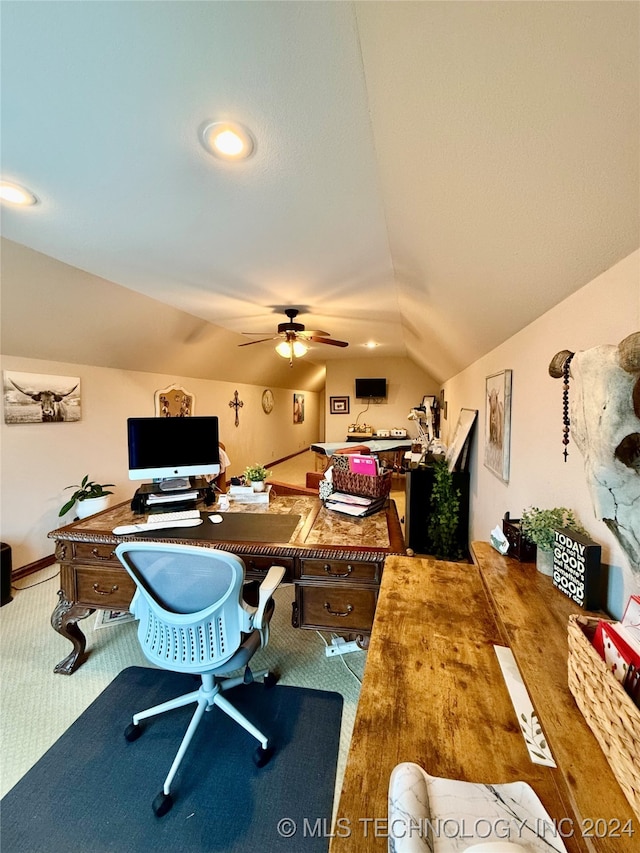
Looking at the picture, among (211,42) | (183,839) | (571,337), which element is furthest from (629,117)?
(183,839)

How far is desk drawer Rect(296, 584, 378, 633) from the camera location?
1.66 m

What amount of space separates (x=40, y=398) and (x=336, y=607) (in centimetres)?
343

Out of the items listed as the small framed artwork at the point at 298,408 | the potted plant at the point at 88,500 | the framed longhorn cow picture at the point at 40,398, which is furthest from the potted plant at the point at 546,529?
the small framed artwork at the point at 298,408

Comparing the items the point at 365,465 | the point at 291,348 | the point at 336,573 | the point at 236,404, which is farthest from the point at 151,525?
the point at 236,404

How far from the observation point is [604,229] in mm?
873

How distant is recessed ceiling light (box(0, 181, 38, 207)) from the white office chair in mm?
1702

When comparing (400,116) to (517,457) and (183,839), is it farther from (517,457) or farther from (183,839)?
(183,839)

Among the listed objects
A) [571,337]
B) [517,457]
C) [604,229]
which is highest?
[604,229]

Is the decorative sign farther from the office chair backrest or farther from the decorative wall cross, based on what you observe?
the decorative wall cross

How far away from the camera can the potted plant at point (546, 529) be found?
1043 millimetres

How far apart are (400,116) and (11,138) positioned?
141cm

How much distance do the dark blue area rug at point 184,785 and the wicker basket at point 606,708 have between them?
124 cm

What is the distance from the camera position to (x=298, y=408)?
9828 mm

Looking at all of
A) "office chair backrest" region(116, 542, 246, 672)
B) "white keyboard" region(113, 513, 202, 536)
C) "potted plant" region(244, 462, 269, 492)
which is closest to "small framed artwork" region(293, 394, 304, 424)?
"potted plant" region(244, 462, 269, 492)
